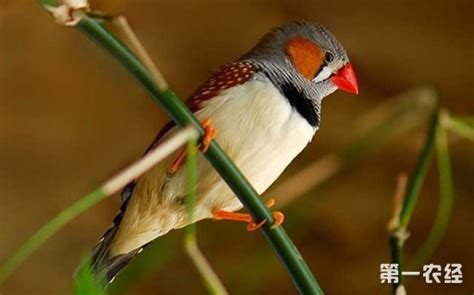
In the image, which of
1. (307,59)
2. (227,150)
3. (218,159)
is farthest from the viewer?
(307,59)

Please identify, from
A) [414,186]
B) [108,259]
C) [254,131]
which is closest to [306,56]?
[254,131]

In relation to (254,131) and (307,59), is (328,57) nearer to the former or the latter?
(307,59)

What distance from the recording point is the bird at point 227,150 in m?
0.63

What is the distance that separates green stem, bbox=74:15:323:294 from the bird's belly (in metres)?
0.23

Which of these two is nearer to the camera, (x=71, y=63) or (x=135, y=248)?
(x=135, y=248)

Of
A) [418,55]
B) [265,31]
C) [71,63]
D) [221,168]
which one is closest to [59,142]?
[71,63]

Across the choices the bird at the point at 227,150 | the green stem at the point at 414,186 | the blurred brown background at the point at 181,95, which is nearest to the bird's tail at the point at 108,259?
the bird at the point at 227,150

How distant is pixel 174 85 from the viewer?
0.83 metres

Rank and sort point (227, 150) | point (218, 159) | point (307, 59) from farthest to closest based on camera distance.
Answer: point (307, 59) < point (227, 150) < point (218, 159)

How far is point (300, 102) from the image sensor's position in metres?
0.67

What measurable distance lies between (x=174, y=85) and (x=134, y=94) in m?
0.06

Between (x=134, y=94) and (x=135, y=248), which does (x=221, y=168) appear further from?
(x=134, y=94)

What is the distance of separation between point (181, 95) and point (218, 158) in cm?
44

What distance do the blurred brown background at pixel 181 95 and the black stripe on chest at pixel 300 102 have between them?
14 cm
